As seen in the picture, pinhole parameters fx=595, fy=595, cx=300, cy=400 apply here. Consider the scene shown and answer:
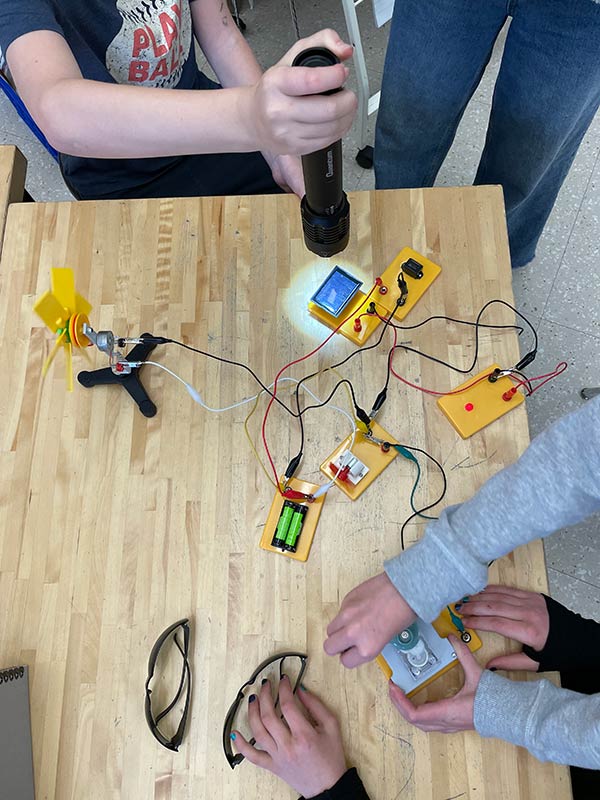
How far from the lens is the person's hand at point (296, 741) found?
74cm

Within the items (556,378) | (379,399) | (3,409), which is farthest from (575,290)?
(3,409)

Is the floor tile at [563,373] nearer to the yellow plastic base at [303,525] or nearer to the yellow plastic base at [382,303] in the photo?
the yellow plastic base at [382,303]

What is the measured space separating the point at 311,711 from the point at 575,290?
1.33 metres

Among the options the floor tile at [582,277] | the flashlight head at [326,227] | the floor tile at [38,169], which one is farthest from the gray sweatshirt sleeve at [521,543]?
the floor tile at [38,169]

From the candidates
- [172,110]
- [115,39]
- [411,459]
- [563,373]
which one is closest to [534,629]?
[411,459]

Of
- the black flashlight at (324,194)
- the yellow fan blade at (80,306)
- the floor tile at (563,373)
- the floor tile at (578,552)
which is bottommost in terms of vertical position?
the floor tile at (578,552)

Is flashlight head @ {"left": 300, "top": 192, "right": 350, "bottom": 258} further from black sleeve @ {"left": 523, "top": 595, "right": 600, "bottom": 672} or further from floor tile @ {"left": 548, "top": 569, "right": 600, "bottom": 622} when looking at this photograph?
floor tile @ {"left": 548, "top": 569, "right": 600, "bottom": 622}

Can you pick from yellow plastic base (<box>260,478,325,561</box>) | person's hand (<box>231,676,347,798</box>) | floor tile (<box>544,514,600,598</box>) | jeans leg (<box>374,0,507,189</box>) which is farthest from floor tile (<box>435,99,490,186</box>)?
person's hand (<box>231,676,347,798</box>)

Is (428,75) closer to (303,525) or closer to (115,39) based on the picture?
(115,39)

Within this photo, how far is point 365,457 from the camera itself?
877 mm

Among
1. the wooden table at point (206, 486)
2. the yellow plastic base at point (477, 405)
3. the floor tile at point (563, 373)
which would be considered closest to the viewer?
the wooden table at point (206, 486)

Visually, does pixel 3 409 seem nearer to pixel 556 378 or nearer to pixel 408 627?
pixel 408 627

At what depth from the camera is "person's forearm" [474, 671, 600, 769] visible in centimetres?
66

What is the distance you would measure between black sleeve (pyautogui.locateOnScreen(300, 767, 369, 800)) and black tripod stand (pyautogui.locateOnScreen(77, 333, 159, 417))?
0.56 metres
